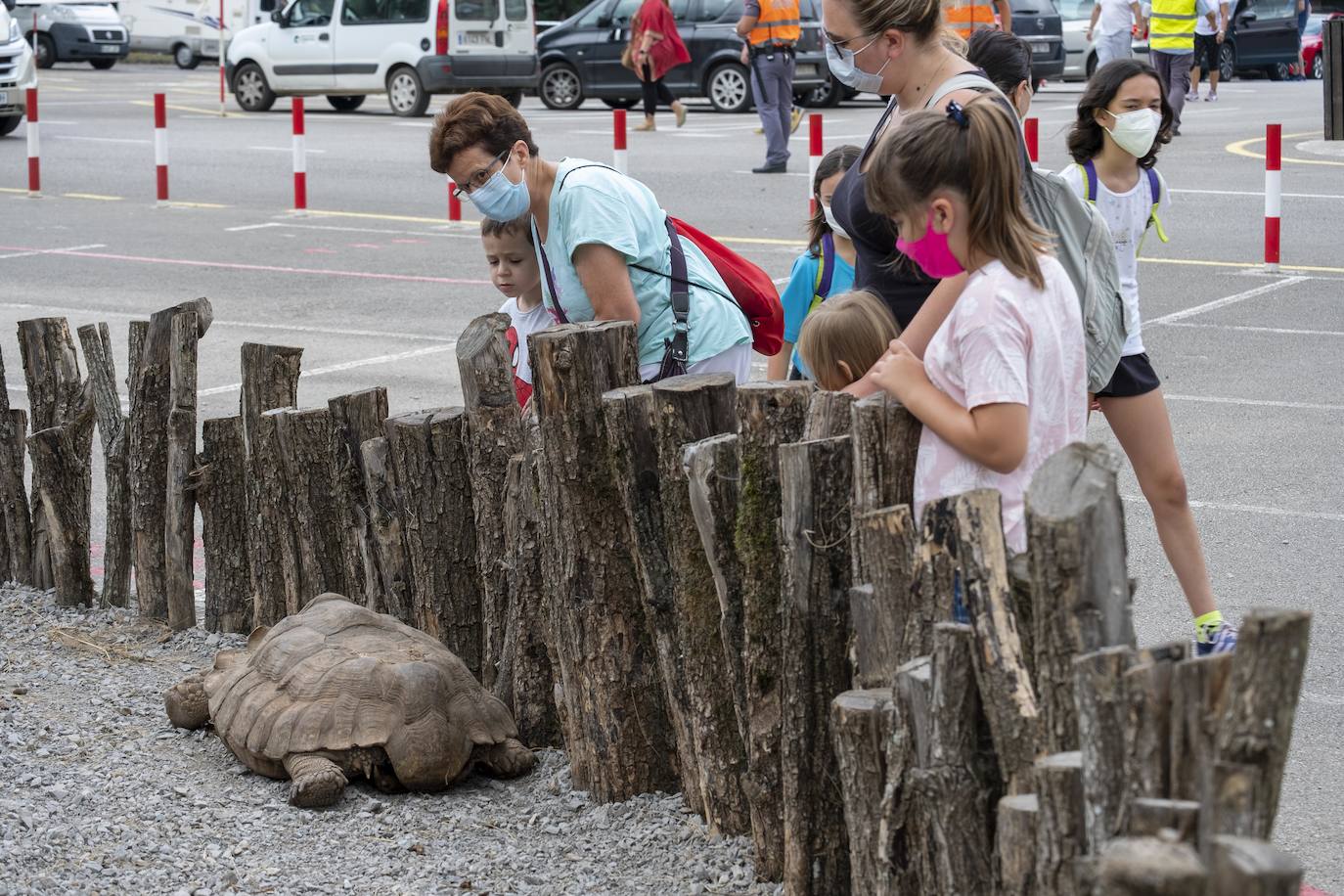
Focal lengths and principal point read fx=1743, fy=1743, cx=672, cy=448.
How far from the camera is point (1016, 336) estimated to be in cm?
326

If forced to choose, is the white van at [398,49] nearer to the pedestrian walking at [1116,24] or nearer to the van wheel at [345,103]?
the van wheel at [345,103]

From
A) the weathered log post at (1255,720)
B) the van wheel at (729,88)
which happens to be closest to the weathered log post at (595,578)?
the weathered log post at (1255,720)

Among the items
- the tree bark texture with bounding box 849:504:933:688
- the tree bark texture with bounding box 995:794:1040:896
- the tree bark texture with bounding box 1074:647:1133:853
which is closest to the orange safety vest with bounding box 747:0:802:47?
the tree bark texture with bounding box 849:504:933:688

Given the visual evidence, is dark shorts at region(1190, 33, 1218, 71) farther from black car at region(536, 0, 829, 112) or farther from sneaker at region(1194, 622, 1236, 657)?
sneaker at region(1194, 622, 1236, 657)

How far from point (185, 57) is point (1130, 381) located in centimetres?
4151

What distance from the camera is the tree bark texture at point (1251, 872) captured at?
194 centimetres

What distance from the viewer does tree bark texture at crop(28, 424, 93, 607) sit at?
5762 millimetres

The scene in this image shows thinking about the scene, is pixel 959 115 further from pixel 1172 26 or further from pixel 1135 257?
pixel 1172 26

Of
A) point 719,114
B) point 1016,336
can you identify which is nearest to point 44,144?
point 719,114

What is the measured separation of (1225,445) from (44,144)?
752 inches

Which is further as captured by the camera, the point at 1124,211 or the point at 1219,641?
the point at 1124,211

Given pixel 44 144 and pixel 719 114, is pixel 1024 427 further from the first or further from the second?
pixel 719 114

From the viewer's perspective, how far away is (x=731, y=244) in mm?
14414

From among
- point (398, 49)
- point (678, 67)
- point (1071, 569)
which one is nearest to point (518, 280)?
point (1071, 569)
